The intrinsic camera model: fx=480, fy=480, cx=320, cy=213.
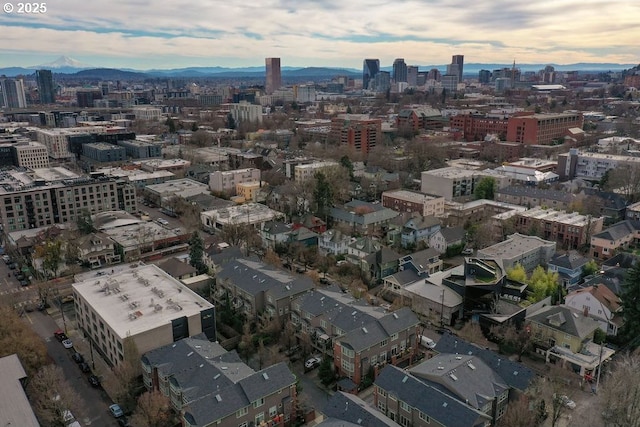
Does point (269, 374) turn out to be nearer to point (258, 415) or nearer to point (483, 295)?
point (258, 415)

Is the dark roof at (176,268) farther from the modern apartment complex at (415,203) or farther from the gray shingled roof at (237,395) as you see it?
the modern apartment complex at (415,203)

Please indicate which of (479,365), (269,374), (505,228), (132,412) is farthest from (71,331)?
(505,228)

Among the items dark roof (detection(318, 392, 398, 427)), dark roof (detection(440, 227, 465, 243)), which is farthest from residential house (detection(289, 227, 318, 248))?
dark roof (detection(318, 392, 398, 427))

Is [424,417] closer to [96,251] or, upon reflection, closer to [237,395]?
[237,395]

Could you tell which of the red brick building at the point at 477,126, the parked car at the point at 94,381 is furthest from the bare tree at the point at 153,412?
the red brick building at the point at 477,126

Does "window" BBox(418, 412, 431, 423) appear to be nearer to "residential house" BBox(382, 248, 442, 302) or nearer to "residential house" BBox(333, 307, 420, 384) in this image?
"residential house" BBox(333, 307, 420, 384)

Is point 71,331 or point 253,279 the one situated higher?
point 253,279
